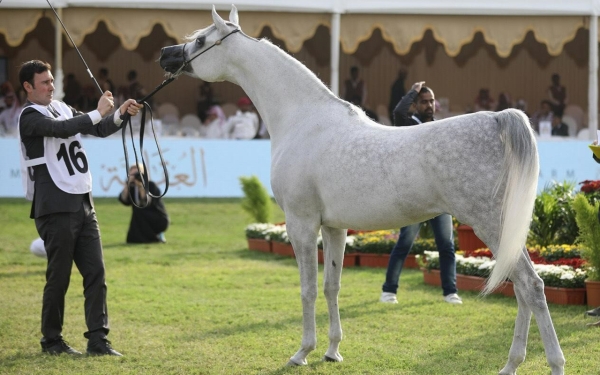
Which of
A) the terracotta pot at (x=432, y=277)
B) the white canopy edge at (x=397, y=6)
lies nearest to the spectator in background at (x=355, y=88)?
the white canopy edge at (x=397, y=6)

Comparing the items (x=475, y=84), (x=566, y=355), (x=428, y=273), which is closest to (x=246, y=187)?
(x=428, y=273)

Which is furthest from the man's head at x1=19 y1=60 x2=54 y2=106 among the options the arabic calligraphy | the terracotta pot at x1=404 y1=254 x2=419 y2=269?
the arabic calligraphy

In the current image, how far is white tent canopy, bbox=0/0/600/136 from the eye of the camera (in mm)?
17688

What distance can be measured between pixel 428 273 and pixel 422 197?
4.72 meters

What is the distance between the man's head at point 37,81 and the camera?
22.2ft

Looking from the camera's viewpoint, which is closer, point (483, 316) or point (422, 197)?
point (422, 197)

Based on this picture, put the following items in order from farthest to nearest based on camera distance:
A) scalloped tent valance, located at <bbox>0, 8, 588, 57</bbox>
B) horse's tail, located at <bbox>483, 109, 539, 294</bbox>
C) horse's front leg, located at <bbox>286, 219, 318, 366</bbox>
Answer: scalloped tent valance, located at <bbox>0, 8, 588, 57</bbox> < horse's front leg, located at <bbox>286, 219, 318, 366</bbox> < horse's tail, located at <bbox>483, 109, 539, 294</bbox>

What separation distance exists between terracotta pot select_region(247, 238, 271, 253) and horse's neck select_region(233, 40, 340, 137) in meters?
7.02

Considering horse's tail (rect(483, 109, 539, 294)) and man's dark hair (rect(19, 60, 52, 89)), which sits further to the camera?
man's dark hair (rect(19, 60, 52, 89))

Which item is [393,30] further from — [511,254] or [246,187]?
[511,254]

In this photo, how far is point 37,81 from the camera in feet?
22.3

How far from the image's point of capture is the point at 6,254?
42.5 feet

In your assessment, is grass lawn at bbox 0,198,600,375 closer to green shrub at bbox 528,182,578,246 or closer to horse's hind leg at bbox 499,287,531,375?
horse's hind leg at bbox 499,287,531,375

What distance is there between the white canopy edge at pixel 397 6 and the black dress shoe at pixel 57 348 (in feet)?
38.2
